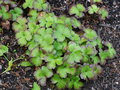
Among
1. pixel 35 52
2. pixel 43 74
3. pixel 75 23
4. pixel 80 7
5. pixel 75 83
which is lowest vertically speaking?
pixel 75 83

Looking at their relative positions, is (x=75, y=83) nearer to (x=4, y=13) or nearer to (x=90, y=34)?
(x=90, y=34)

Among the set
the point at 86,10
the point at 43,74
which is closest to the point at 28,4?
the point at 86,10

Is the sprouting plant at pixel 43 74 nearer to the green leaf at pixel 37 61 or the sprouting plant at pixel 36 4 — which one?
the green leaf at pixel 37 61

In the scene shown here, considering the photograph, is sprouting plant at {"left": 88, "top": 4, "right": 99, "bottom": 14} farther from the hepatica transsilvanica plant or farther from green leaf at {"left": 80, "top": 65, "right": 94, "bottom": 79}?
green leaf at {"left": 80, "top": 65, "right": 94, "bottom": 79}

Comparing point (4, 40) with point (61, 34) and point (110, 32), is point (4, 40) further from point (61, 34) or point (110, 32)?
point (110, 32)

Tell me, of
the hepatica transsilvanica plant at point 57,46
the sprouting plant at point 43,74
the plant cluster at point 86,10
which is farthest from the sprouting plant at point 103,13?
the sprouting plant at point 43,74

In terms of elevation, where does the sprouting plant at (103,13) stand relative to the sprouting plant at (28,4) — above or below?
below

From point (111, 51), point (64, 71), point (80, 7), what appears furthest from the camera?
point (80, 7)

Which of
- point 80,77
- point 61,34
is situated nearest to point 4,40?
point 61,34
